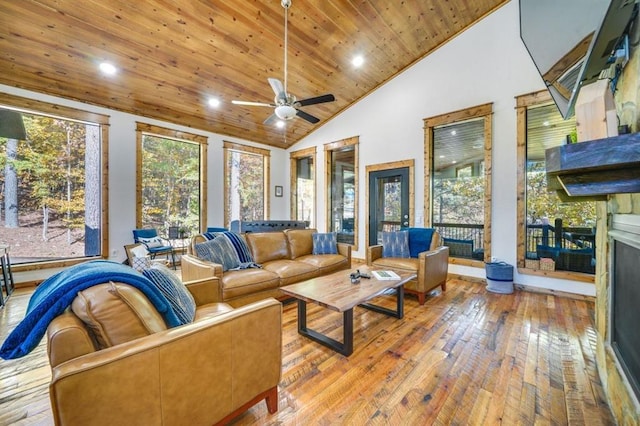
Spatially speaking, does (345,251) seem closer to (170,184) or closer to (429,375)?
(429,375)

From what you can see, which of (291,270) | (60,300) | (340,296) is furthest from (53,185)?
(340,296)

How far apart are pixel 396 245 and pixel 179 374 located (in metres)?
3.32

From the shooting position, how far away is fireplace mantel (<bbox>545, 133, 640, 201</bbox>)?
0.96m

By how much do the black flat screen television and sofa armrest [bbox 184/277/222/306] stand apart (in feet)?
8.98

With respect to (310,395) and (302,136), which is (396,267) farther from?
(302,136)

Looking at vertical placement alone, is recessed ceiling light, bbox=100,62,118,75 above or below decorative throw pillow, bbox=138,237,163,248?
above

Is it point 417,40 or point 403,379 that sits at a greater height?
point 417,40

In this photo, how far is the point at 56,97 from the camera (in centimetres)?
412

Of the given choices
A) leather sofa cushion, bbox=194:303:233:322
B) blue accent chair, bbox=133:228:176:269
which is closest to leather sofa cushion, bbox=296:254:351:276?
leather sofa cushion, bbox=194:303:233:322

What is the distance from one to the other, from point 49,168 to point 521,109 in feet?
24.1

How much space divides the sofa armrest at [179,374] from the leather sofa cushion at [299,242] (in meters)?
2.46

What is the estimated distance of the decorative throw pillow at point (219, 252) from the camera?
9.80 ft

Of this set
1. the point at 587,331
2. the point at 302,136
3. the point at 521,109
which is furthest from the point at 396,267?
the point at 302,136

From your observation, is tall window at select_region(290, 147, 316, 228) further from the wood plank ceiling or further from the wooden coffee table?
the wooden coffee table
